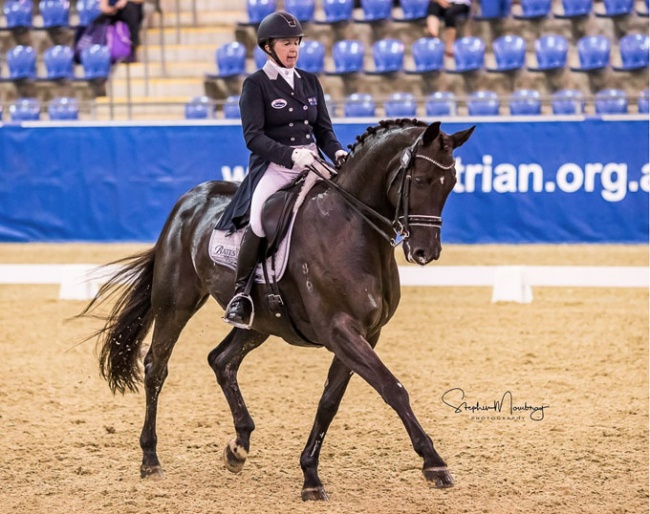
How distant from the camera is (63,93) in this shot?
1619 centimetres

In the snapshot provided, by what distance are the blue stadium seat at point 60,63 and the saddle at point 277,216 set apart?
12343mm

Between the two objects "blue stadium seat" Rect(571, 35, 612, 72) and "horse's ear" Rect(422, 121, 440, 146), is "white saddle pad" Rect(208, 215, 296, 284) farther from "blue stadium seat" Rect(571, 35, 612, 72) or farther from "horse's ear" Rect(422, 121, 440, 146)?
"blue stadium seat" Rect(571, 35, 612, 72)

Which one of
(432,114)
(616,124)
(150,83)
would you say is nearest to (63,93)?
(150,83)

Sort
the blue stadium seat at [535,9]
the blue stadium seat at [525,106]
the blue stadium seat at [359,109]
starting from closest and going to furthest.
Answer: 1. the blue stadium seat at [525,106]
2. the blue stadium seat at [359,109]
3. the blue stadium seat at [535,9]

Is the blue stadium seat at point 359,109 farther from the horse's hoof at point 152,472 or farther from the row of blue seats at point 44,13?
the horse's hoof at point 152,472

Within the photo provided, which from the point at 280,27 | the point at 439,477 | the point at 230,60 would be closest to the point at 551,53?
the point at 230,60

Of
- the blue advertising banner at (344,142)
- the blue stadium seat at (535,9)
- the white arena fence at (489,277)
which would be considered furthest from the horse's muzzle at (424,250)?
the blue stadium seat at (535,9)

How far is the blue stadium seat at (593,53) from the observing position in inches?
584

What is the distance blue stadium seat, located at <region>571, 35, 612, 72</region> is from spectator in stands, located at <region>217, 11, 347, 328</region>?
1091 cm

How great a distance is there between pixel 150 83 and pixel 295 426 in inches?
444

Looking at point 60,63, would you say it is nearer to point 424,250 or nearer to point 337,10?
point 337,10

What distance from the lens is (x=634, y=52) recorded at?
1464 cm

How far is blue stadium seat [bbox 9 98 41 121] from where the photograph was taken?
14.7 metres

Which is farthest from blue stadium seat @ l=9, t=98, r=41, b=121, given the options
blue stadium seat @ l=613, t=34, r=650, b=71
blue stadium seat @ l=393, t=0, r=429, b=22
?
blue stadium seat @ l=613, t=34, r=650, b=71
